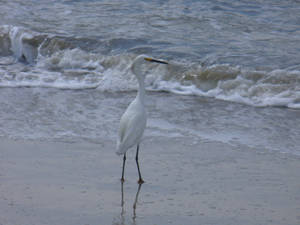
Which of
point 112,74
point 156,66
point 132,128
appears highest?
point 132,128

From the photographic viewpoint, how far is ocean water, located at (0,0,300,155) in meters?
5.34

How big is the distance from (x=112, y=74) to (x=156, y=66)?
637mm

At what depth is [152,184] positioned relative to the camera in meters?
3.76

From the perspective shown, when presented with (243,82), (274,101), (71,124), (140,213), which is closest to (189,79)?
(243,82)

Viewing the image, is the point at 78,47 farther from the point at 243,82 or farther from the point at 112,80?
the point at 243,82

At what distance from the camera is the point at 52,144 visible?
4.62 metres

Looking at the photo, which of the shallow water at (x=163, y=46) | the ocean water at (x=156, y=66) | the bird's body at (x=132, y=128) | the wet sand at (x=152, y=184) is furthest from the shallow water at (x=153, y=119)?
the bird's body at (x=132, y=128)

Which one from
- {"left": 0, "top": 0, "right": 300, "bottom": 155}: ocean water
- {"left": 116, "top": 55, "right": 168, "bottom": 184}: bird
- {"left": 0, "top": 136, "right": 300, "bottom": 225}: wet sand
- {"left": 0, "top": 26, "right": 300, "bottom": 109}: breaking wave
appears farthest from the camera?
{"left": 0, "top": 26, "right": 300, "bottom": 109}: breaking wave

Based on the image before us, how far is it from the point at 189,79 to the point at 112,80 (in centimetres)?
105

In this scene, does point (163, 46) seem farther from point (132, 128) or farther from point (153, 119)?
point (132, 128)

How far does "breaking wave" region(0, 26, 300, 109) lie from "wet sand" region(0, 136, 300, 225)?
6.44 feet

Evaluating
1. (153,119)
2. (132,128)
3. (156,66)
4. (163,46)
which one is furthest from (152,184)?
(163,46)

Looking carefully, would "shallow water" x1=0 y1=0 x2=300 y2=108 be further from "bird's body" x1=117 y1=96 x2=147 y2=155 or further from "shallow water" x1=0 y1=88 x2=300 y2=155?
"bird's body" x1=117 y1=96 x2=147 y2=155

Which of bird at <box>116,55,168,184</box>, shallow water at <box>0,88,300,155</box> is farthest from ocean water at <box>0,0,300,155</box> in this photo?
bird at <box>116,55,168,184</box>
